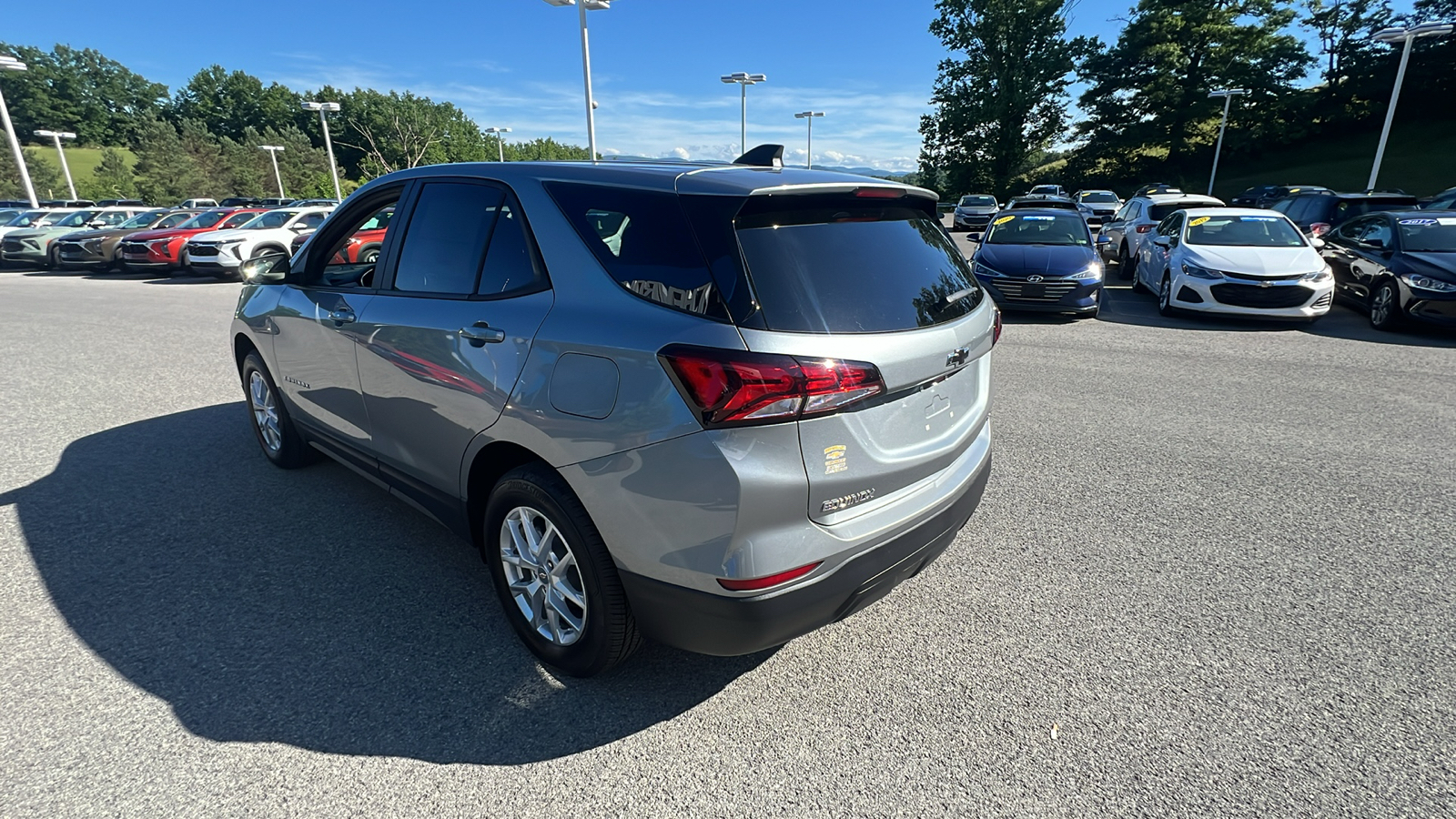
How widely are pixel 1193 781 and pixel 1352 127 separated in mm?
69440

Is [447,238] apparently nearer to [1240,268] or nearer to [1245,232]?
[1240,268]

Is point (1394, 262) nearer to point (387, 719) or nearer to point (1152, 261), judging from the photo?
point (1152, 261)

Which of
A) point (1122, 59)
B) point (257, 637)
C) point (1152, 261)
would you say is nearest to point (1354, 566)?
point (257, 637)

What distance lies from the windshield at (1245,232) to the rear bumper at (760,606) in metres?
10.9

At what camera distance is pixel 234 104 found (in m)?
103

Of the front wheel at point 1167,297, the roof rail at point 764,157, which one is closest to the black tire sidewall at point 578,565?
the roof rail at point 764,157

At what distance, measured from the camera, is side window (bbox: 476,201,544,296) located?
257cm

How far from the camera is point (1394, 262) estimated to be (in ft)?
31.2

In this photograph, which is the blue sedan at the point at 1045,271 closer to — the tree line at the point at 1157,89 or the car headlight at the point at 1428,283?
the car headlight at the point at 1428,283

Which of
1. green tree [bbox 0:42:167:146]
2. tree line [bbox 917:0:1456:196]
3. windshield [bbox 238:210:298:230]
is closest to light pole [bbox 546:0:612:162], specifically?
windshield [bbox 238:210:298:230]

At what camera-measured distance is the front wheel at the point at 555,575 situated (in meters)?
2.36

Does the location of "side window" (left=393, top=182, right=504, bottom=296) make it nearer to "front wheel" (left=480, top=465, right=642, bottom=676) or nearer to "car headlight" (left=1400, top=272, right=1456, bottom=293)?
"front wheel" (left=480, top=465, right=642, bottom=676)

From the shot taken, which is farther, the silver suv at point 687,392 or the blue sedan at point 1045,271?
the blue sedan at point 1045,271

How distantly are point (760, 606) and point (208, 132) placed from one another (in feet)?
282
